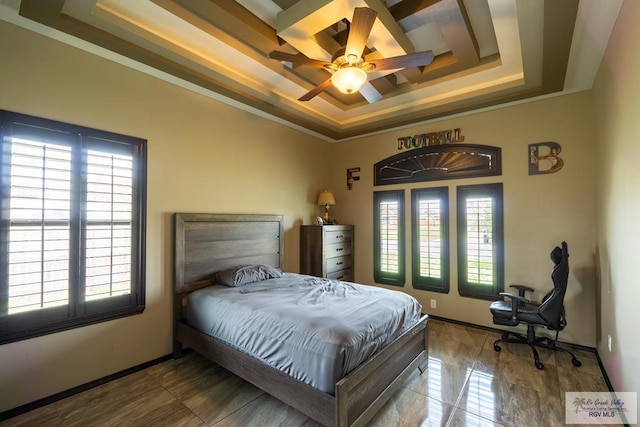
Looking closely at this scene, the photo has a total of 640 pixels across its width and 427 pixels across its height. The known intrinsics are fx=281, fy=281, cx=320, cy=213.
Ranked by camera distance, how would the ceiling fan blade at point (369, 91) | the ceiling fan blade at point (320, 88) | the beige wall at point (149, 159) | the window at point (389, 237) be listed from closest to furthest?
the beige wall at point (149, 159) < the ceiling fan blade at point (320, 88) < the ceiling fan blade at point (369, 91) < the window at point (389, 237)

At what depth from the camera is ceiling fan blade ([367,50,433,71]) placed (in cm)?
213

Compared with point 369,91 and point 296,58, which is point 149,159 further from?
point 369,91

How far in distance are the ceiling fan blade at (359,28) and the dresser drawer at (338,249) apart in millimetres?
2883

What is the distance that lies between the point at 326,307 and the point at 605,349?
2.69 meters

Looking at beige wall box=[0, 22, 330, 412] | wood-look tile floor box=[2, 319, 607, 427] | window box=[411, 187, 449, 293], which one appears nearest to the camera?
wood-look tile floor box=[2, 319, 607, 427]

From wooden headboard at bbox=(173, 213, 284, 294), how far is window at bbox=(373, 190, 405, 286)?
5.38 ft

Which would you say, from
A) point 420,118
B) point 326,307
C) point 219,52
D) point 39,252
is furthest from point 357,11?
point 39,252

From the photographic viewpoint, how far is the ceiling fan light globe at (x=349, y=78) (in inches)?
88.7

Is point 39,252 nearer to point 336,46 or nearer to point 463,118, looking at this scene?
point 336,46

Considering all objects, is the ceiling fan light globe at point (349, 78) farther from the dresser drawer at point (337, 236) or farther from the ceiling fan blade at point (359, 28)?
the dresser drawer at point (337, 236)

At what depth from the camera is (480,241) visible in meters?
3.76

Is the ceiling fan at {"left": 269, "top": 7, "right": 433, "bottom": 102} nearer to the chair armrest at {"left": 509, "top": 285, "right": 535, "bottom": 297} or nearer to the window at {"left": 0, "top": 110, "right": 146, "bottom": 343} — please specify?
the window at {"left": 0, "top": 110, "right": 146, "bottom": 343}

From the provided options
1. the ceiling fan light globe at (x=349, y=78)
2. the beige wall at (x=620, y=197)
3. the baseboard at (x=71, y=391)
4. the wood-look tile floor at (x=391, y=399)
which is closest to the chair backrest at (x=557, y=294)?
the beige wall at (x=620, y=197)

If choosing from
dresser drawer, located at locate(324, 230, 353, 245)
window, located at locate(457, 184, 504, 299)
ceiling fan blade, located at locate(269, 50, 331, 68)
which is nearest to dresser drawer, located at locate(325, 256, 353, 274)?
dresser drawer, located at locate(324, 230, 353, 245)
